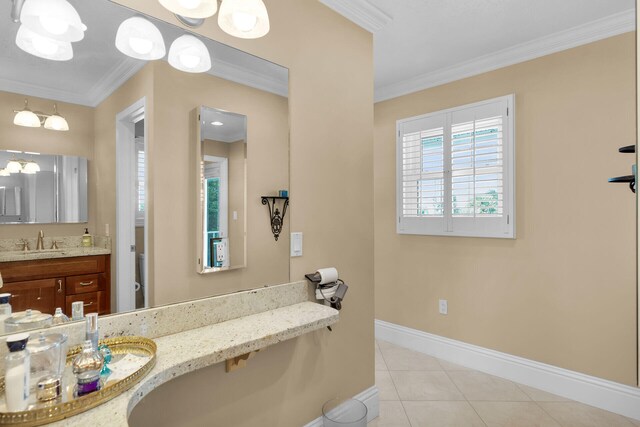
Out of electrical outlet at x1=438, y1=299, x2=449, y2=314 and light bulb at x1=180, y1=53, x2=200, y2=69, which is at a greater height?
light bulb at x1=180, y1=53, x2=200, y2=69

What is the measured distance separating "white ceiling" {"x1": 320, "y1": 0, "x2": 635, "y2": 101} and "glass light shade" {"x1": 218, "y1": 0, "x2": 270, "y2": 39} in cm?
94

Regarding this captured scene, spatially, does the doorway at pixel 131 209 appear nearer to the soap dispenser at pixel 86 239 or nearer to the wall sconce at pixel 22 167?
the soap dispenser at pixel 86 239

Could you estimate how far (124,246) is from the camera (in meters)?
1.31

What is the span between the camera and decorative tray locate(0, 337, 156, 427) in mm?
786

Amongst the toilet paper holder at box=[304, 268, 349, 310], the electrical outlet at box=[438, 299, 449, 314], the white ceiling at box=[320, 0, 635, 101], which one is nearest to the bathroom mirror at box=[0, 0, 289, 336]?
the toilet paper holder at box=[304, 268, 349, 310]

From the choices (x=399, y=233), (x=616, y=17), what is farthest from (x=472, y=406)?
(x=616, y=17)

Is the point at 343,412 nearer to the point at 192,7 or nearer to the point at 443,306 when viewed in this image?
the point at 443,306

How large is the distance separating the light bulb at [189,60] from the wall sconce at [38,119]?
51 centimetres

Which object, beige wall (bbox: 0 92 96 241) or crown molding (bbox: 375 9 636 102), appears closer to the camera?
beige wall (bbox: 0 92 96 241)

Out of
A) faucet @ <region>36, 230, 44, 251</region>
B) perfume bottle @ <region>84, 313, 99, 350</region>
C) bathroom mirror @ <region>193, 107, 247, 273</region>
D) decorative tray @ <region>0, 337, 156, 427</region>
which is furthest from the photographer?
bathroom mirror @ <region>193, 107, 247, 273</region>

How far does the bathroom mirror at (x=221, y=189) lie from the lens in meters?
1.49

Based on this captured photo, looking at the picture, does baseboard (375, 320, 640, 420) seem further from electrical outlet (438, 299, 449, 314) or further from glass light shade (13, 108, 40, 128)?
glass light shade (13, 108, 40, 128)

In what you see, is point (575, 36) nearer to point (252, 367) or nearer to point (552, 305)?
point (552, 305)

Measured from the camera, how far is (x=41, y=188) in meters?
1.16
